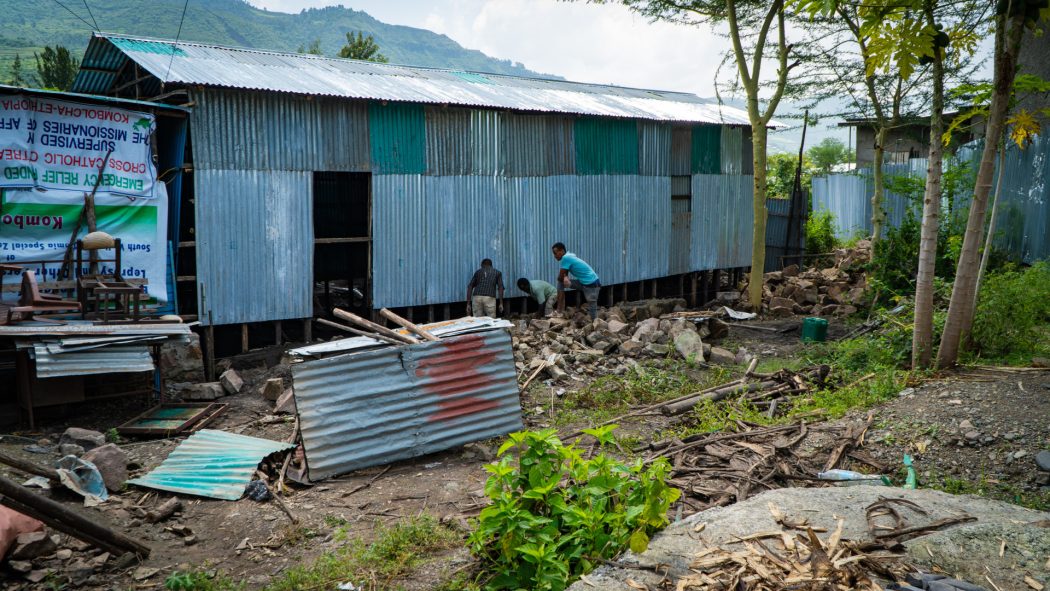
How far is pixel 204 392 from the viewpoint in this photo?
9828mm

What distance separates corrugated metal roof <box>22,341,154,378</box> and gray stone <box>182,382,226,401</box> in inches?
58.4

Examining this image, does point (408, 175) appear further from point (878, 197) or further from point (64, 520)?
point (878, 197)

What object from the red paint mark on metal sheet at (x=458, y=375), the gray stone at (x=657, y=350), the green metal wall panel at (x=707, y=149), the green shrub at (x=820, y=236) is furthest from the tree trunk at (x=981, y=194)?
the green shrub at (x=820, y=236)

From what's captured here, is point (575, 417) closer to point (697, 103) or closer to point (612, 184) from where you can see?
point (612, 184)

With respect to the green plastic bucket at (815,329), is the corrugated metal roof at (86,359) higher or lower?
higher

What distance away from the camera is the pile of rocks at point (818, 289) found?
1573 cm

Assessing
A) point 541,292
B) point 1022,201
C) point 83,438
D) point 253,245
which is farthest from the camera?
point 1022,201

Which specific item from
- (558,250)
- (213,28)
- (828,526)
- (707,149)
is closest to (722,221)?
(707,149)

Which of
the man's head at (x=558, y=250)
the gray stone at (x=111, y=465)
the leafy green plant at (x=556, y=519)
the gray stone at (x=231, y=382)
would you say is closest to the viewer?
the leafy green plant at (x=556, y=519)

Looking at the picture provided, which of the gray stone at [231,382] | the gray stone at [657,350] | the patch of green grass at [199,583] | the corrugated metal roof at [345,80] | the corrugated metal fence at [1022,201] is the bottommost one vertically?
the patch of green grass at [199,583]

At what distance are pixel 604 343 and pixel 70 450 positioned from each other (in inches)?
285

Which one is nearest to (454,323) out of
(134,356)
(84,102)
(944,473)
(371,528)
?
(371,528)

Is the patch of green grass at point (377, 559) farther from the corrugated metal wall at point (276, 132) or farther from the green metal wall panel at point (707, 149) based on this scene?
the green metal wall panel at point (707, 149)

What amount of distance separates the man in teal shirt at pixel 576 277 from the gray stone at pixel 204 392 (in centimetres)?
614
